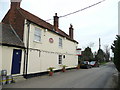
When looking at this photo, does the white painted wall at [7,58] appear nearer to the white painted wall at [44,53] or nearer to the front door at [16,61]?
the front door at [16,61]

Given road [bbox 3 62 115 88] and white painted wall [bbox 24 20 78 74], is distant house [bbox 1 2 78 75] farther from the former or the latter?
road [bbox 3 62 115 88]

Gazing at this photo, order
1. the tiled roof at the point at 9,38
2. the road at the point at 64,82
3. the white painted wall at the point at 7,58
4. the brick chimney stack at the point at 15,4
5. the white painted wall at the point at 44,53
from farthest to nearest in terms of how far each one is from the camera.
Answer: the brick chimney stack at the point at 15,4 < the white painted wall at the point at 44,53 < the tiled roof at the point at 9,38 < the white painted wall at the point at 7,58 < the road at the point at 64,82

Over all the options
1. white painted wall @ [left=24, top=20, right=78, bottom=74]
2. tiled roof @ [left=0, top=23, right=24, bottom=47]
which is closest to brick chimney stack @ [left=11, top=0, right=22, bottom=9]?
tiled roof @ [left=0, top=23, right=24, bottom=47]

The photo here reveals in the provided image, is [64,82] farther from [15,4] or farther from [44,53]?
[15,4]

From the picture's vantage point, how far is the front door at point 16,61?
31.2 feet

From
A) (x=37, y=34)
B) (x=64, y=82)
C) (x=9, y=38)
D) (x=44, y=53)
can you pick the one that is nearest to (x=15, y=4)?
(x=37, y=34)

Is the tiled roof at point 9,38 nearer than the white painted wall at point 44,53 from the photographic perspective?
Yes

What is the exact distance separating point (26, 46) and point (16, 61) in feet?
5.67

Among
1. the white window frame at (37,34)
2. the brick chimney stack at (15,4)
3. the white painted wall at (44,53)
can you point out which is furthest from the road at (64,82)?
the brick chimney stack at (15,4)

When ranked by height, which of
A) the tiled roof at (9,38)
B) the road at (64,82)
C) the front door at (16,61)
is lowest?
the road at (64,82)

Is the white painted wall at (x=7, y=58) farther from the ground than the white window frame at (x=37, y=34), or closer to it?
closer to it

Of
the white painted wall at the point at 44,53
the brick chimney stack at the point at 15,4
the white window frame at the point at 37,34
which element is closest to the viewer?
the white painted wall at the point at 44,53

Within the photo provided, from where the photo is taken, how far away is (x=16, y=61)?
9805 mm

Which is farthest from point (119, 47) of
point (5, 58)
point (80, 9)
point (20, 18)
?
point (20, 18)
